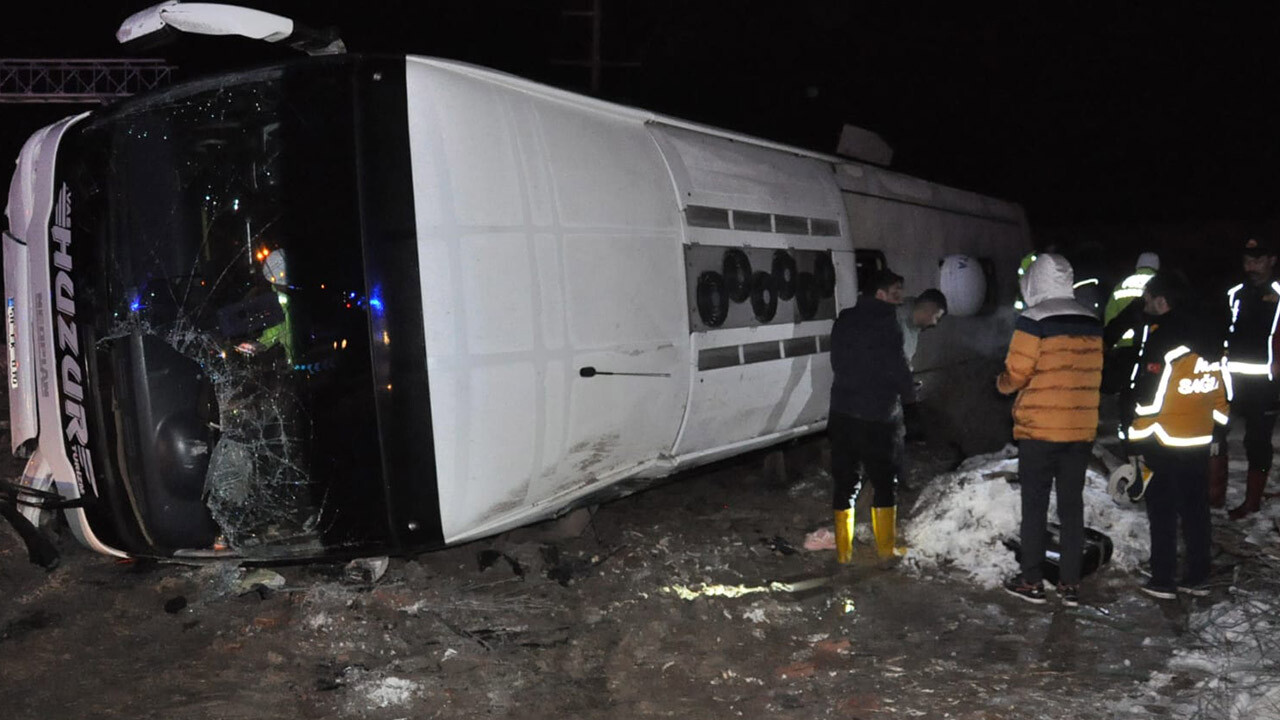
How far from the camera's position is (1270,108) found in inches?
952

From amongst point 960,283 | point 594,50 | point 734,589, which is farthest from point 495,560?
point 594,50

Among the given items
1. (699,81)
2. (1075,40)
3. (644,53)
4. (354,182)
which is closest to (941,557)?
(354,182)

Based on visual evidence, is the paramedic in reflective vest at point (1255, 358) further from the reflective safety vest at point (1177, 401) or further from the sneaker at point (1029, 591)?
the sneaker at point (1029, 591)

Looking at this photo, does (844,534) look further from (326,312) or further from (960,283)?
(960,283)

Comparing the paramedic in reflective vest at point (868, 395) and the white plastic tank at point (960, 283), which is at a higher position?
the white plastic tank at point (960, 283)

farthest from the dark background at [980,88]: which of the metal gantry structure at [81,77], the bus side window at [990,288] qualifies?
the bus side window at [990,288]

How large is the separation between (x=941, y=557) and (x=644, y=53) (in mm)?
16916

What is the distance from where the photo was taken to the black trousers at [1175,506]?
5.17 m

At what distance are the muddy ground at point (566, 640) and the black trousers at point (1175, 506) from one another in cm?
22

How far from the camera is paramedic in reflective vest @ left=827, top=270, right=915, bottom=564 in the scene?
5754 millimetres

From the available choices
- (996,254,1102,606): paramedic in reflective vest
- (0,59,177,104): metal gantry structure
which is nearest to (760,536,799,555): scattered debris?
(996,254,1102,606): paramedic in reflective vest

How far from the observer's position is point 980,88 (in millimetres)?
26688

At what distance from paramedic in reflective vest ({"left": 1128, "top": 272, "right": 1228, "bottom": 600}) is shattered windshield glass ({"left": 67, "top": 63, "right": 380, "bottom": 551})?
410 cm

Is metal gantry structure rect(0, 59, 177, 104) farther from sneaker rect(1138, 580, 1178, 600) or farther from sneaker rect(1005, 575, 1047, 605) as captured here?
sneaker rect(1138, 580, 1178, 600)
